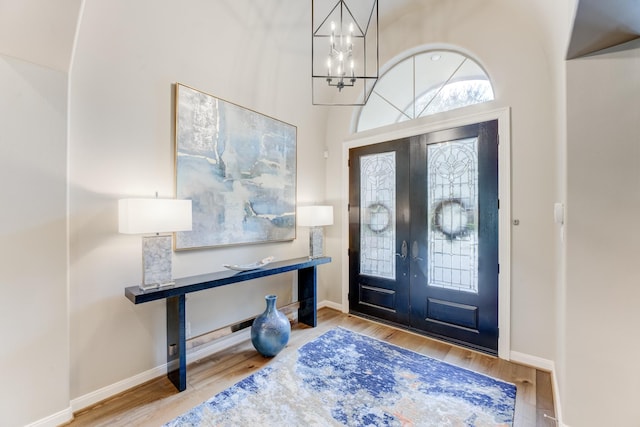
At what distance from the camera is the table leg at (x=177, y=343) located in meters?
2.25

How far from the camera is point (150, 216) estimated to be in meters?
2.02

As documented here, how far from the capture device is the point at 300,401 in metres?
2.08

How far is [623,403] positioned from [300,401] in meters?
1.97

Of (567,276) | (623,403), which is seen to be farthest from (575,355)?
(567,276)

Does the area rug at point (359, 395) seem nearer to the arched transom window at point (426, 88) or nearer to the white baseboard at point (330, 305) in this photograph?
the white baseboard at point (330, 305)

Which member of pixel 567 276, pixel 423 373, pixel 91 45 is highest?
pixel 91 45

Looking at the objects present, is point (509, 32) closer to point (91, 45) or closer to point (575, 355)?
point (575, 355)

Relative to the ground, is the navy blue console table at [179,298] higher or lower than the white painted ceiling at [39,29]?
lower

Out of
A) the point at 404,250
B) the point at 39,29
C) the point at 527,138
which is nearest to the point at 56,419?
the point at 39,29

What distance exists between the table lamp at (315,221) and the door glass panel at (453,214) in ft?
4.11

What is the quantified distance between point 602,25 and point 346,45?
6.54 ft

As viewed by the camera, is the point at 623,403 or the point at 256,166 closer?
the point at 623,403

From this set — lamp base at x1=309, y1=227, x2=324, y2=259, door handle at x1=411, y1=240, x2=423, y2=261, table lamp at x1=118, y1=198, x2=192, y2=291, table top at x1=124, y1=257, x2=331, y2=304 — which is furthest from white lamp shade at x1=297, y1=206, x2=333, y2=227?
table lamp at x1=118, y1=198, x2=192, y2=291

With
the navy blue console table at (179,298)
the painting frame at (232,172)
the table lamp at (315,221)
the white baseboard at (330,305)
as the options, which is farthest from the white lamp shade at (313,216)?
the white baseboard at (330,305)
